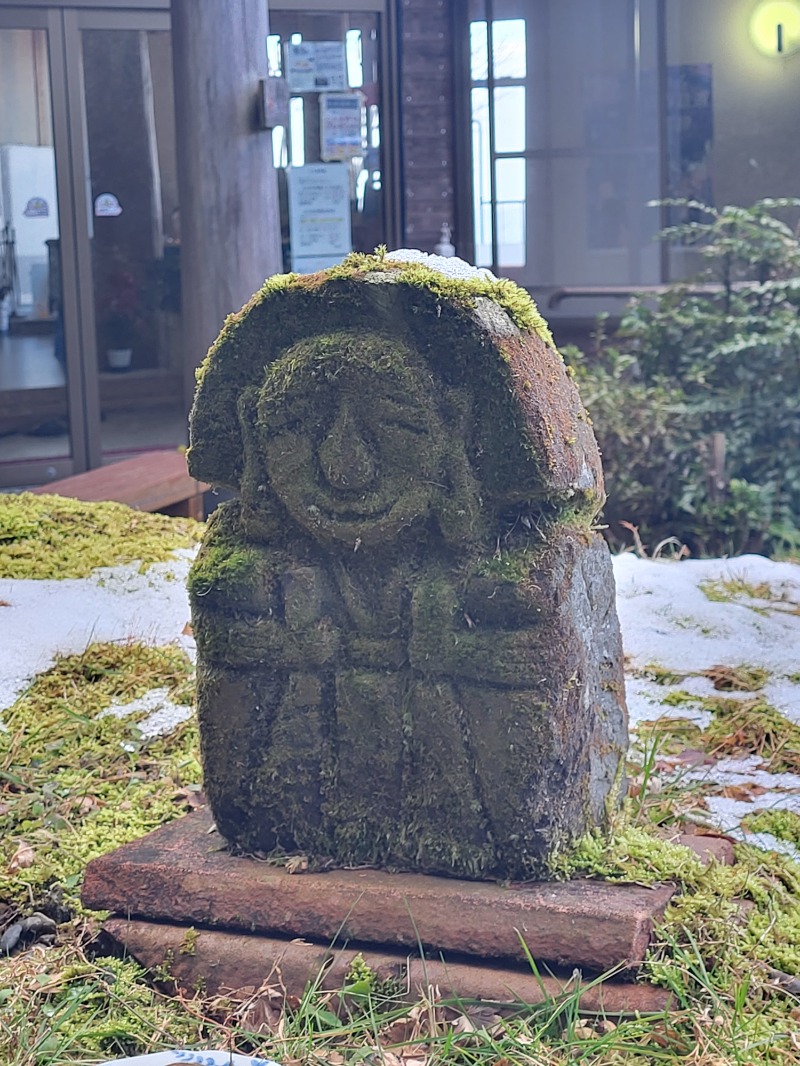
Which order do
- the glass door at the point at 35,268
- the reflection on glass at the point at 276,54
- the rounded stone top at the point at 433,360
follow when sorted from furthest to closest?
the reflection on glass at the point at 276,54 → the glass door at the point at 35,268 → the rounded stone top at the point at 433,360

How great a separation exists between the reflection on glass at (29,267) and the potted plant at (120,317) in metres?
0.25

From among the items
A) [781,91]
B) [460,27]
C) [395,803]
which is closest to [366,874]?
[395,803]

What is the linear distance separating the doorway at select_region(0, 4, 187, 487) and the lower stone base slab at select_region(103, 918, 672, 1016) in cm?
486

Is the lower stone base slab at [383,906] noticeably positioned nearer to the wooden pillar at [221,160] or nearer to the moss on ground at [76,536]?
the moss on ground at [76,536]

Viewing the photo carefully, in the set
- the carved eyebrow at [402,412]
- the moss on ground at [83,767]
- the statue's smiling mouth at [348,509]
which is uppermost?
the carved eyebrow at [402,412]

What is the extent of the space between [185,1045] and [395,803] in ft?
1.82

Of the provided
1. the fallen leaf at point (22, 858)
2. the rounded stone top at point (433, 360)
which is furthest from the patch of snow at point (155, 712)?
the rounded stone top at point (433, 360)

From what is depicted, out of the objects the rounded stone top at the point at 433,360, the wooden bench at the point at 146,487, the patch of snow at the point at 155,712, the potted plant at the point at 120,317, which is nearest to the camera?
the rounded stone top at the point at 433,360

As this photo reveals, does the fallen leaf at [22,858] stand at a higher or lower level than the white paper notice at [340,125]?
lower

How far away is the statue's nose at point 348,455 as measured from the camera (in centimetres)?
232

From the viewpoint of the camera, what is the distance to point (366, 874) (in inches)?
94.0

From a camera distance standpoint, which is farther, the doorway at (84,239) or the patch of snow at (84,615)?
the doorway at (84,239)

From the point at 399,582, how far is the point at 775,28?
6.80 metres

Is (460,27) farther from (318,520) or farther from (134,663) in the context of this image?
(318,520)
